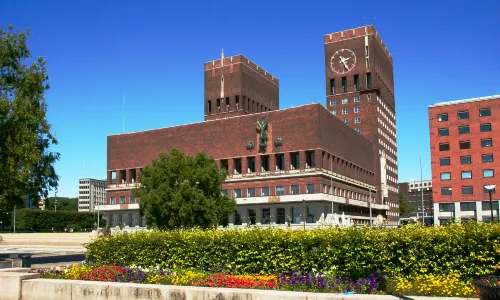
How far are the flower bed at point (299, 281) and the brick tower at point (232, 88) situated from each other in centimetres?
11555

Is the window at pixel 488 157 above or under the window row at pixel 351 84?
under

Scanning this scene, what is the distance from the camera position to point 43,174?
99.9 feet

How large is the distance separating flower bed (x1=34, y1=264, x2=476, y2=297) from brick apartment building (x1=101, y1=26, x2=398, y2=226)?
6909 centimetres

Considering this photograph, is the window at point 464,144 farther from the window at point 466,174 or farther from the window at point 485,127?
the window at point 466,174

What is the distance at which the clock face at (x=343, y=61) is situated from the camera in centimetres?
13250

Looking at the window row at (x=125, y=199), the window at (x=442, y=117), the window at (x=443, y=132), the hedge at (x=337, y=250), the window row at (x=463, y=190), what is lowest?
the hedge at (x=337, y=250)

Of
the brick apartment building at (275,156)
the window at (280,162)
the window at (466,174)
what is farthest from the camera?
the window at (280,162)

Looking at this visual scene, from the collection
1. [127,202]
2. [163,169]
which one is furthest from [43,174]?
[127,202]

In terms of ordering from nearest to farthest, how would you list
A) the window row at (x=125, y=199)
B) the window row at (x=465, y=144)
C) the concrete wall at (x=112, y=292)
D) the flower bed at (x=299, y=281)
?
the concrete wall at (x=112, y=292) < the flower bed at (x=299, y=281) < the window row at (x=465, y=144) < the window row at (x=125, y=199)

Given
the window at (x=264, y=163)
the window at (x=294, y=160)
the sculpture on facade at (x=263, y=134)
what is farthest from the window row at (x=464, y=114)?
the window at (x=264, y=163)

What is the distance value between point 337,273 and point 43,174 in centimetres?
2243

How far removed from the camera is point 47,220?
11062 cm

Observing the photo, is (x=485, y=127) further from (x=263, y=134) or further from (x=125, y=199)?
(x=125, y=199)

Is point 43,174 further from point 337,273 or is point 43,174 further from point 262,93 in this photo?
point 262,93
